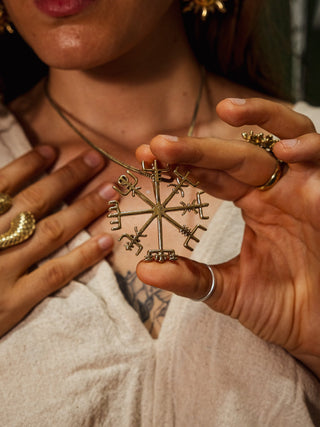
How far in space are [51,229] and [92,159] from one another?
173 millimetres

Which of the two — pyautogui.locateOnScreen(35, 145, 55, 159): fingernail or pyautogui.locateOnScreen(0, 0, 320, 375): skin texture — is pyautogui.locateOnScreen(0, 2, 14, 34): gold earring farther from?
pyautogui.locateOnScreen(35, 145, 55, 159): fingernail

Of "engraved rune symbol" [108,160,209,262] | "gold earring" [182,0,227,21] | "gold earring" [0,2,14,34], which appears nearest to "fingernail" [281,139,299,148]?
"engraved rune symbol" [108,160,209,262]

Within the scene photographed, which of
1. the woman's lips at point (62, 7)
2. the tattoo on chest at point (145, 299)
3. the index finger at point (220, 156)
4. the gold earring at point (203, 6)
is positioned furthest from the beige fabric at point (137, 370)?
the gold earring at point (203, 6)

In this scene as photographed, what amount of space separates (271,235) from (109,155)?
36cm

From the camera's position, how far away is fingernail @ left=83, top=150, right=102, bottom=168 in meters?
0.93

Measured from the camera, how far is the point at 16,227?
83cm

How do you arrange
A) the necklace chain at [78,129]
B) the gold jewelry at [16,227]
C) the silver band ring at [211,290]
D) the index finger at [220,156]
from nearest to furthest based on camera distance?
the index finger at [220,156], the silver band ring at [211,290], the gold jewelry at [16,227], the necklace chain at [78,129]

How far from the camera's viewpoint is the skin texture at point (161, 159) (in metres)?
0.63

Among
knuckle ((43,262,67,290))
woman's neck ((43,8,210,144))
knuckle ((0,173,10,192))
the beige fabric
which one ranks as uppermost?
woman's neck ((43,8,210,144))

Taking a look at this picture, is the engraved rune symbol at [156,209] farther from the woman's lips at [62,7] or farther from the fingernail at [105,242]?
the woman's lips at [62,7]

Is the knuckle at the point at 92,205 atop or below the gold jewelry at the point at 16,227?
below

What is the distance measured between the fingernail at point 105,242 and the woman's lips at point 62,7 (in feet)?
1.29

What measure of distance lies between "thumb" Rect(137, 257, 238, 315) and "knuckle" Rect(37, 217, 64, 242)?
0.27m

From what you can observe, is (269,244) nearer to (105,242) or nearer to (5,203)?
(105,242)
